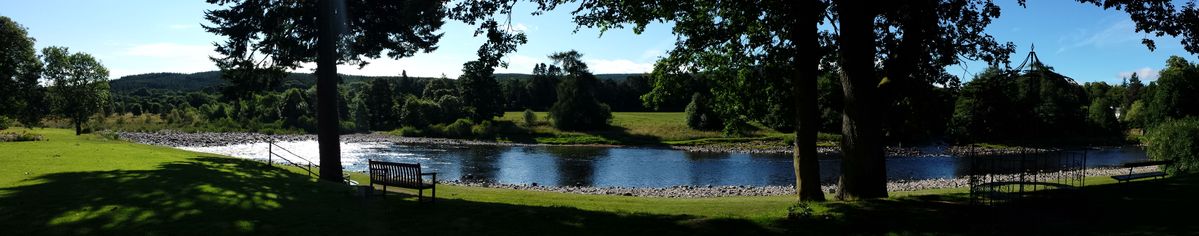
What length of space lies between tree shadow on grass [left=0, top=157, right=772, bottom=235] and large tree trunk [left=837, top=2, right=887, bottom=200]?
13.5 feet

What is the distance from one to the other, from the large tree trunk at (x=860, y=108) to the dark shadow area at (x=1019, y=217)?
2.99ft

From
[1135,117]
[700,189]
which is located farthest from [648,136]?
[1135,117]

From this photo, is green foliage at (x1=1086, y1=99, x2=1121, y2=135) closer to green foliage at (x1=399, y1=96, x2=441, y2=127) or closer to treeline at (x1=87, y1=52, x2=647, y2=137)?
treeline at (x1=87, y1=52, x2=647, y2=137)

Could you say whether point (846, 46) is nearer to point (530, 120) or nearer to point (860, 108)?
point (860, 108)

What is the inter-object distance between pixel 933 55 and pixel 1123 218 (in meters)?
6.01

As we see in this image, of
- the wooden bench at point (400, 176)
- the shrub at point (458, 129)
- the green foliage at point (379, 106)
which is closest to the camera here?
the wooden bench at point (400, 176)

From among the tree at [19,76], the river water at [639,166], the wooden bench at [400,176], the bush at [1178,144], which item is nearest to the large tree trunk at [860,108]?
the wooden bench at [400,176]

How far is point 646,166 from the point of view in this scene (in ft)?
144

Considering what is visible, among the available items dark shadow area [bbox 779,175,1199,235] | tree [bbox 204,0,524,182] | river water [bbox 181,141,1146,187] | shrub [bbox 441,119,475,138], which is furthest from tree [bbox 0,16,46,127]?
dark shadow area [bbox 779,175,1199,235]

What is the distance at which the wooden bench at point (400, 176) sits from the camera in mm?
12430

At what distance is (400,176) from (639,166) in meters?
31.7

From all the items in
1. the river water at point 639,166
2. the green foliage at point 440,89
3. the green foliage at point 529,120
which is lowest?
the river water at point 639,166

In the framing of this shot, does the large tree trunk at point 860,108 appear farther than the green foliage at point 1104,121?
No

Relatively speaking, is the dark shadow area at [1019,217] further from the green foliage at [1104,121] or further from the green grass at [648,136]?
the green foliage at [1104,121]
